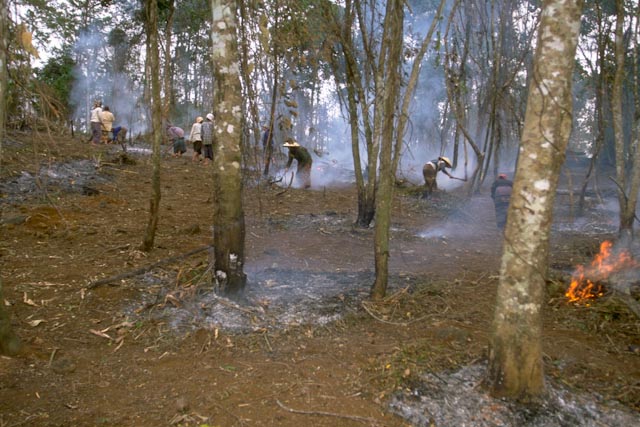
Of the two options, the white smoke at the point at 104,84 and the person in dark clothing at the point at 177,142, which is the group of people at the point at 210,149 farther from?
the white smoke at the point at 104,84

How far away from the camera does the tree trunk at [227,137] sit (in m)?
4.28

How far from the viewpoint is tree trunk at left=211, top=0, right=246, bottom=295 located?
4281mm

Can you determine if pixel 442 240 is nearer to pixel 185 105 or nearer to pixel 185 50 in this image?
pixel 185 50

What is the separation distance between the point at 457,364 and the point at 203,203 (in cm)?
760

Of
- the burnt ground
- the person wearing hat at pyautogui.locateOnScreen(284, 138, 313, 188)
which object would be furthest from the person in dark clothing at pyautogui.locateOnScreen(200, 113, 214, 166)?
the burnt ground

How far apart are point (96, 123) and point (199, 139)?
3.36m

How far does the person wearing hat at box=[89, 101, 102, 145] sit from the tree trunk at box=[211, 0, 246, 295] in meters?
11.6

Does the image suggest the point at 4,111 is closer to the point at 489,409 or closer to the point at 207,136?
the point at 489,409

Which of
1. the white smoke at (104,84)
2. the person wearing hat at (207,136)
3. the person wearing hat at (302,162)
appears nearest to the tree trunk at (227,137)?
the person wearing hat at (302,162)

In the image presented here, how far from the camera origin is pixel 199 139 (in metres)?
14.8

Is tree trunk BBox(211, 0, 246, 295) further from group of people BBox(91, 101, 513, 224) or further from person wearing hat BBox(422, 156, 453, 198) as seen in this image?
person wearing hat BBox(422, 156, 453, 198)

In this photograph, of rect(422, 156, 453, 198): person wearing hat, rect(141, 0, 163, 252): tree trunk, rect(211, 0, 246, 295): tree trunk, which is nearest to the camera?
rect(211, 0, 246, 295): tree trunk

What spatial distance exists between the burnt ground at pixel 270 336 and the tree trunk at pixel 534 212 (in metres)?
0.28

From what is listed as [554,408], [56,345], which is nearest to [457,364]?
[554,408]
